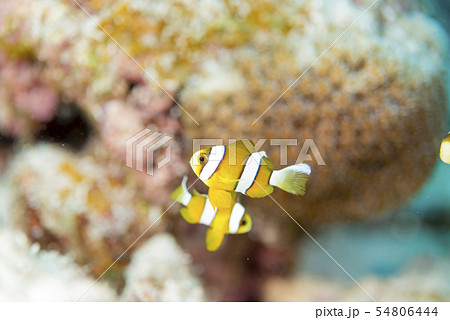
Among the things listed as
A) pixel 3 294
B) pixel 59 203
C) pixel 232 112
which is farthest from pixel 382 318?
pixel 3 294

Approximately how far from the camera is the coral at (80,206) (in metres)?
1.82

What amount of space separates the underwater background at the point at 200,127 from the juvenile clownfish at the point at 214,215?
42 cm

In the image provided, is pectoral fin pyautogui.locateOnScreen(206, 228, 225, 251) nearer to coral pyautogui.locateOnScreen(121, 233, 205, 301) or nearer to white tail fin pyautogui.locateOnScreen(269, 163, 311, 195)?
white tail fin pyautogui.locateOnScreen(269, 163, 311, 195)

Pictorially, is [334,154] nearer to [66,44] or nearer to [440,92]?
[440,92]

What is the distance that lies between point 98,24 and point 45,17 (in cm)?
33

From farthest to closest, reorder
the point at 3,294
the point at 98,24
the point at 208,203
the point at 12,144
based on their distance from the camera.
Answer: the point at 12,144 < the point at 3,294 < the point at 98,24 < the point at 208,203

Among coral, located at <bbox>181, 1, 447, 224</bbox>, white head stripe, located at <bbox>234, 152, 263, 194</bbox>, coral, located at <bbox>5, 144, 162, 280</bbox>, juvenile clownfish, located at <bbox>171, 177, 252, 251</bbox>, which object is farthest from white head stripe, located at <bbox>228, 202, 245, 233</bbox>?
coral, located at <bbox>5, 144, 162, 280</bbox>

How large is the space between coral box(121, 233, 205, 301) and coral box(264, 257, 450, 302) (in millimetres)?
515

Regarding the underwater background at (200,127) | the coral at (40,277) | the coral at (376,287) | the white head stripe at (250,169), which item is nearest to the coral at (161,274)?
the underwater background at (200,127)

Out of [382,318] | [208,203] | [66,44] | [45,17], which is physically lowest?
[382,318]

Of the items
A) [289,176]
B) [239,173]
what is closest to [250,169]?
[239,173]

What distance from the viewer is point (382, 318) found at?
1733 millimetres

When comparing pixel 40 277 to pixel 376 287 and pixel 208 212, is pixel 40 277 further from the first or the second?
pixel 376 287

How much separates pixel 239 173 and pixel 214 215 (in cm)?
22
